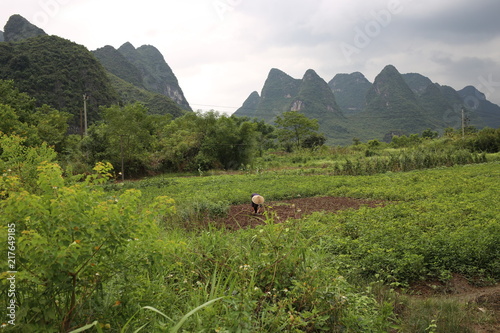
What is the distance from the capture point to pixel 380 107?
408 feet

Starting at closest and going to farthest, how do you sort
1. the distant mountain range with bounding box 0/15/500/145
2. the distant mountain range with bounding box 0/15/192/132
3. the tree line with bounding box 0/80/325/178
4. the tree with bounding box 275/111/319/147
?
the tree line with bounding box 0/80/325/178 → the distant mountain range with bounding box 0/15/192/132 → the tree with bounding box 275/111/319/147 → the distant mountain range with bounding box 0/15/500/145

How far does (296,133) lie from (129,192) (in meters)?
50.3

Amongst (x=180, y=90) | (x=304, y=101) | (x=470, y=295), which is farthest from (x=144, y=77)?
(x=470, y=295)

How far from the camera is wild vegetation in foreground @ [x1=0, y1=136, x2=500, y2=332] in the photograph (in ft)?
6.57

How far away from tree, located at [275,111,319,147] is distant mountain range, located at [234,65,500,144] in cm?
4828

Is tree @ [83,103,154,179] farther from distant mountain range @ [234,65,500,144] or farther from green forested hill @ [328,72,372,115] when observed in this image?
green forested hill @ [328,72,372,115]

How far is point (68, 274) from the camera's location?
2.01 m

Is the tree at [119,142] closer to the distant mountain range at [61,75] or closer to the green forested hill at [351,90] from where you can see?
the distant mountain range at [61,75]

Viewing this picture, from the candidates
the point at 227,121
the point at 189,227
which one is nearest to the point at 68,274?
the point at 189,227

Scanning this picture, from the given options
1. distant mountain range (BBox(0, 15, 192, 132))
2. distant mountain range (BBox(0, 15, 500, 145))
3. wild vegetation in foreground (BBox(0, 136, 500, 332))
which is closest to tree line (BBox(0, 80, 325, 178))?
distant mountain range (BBox(0, 15, 192, 132))

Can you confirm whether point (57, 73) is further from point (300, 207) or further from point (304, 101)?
point (304, 101)

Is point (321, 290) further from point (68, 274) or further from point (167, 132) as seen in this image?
point (167, 132)

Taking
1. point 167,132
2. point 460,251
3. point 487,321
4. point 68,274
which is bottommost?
point 487,321

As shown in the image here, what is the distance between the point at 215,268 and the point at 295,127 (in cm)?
5019
